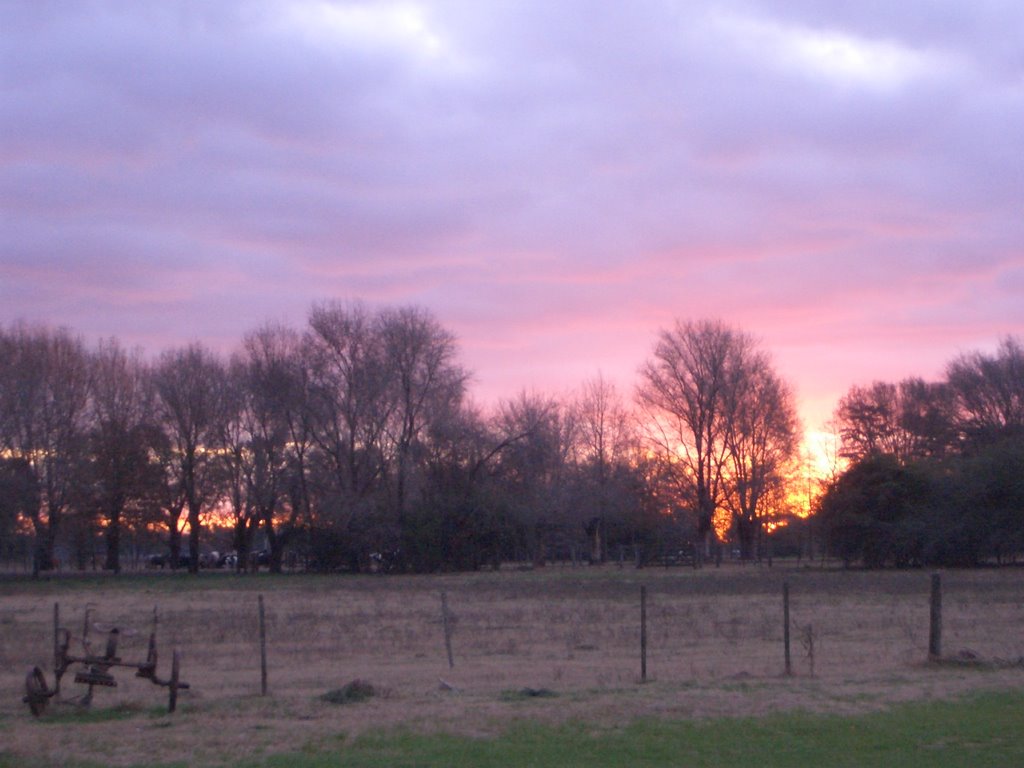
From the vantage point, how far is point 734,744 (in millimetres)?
11359

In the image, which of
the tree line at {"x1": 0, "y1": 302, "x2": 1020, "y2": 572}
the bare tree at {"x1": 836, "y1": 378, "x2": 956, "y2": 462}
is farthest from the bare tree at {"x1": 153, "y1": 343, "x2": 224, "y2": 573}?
the bare tree at {"x1": 836, "y1": 378, "x2": 956, "y2": 462}

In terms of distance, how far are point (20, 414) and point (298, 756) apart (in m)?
57.6

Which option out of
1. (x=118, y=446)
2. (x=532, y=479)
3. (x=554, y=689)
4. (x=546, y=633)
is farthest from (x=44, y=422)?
(x=554, y=689)

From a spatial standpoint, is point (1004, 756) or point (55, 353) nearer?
point (1004, 756)

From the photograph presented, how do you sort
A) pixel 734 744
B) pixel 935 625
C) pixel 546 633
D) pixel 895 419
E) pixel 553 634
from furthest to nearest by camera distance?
pixel 895 419 → pixel 546 633 → pixel 553 634 → pixel 935 625 → pixel 734 744

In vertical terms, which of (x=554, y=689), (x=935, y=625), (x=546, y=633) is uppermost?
(x=935, y=625)

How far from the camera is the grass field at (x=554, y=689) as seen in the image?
37.0ft

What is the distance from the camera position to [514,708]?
14.1 m

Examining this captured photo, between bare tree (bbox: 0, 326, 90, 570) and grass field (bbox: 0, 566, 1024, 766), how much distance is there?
30.9 m

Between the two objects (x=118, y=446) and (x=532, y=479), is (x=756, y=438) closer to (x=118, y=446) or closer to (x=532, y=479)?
(x=532, y=479)

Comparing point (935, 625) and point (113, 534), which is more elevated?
point (935, 625)

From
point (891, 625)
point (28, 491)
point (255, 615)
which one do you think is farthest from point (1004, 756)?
point (28, 491)

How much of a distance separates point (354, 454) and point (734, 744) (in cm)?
6336

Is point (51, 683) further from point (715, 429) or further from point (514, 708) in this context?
point (715, 429)
